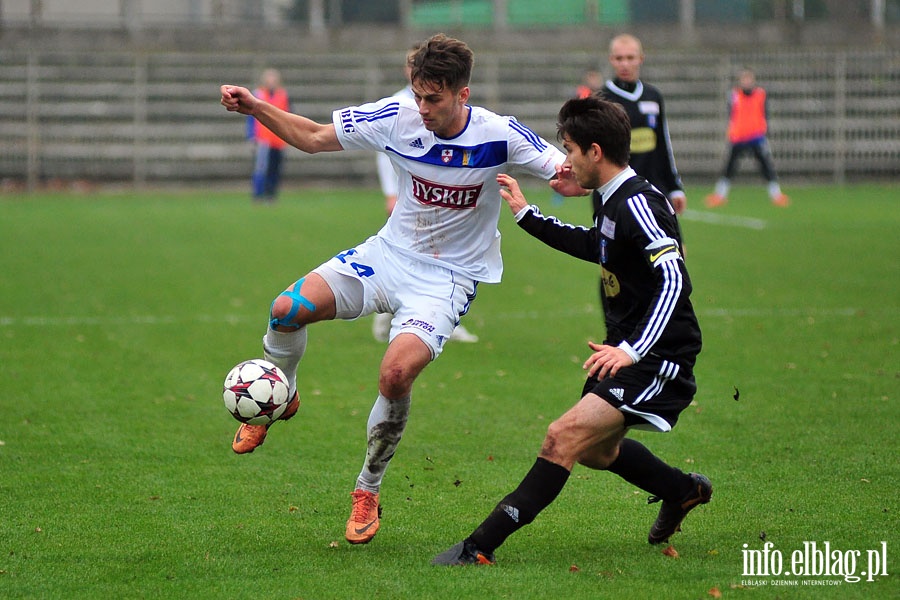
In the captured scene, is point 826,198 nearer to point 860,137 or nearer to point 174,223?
point 860,137

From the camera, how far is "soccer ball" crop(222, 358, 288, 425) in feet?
17.0

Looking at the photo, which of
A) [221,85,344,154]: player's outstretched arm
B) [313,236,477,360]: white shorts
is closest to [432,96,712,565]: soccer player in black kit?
[313,236,477,360]: white shorts

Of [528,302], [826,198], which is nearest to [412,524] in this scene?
[528,302]

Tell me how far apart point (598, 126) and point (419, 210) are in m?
1.17

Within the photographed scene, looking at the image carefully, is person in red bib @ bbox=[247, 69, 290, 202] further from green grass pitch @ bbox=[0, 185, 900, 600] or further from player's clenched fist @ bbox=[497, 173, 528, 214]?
player's clenched fist @ bbox=[497, 173, 528, 214]

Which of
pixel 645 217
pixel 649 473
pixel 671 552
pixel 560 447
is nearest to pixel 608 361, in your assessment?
pixel 560 447

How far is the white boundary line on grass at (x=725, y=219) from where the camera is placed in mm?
18234

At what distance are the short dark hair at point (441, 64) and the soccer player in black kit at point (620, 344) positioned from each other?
25.6 inches

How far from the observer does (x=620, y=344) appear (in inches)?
175

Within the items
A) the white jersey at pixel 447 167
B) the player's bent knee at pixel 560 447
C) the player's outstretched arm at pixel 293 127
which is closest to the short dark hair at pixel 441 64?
the white jersey at pixel 447 167

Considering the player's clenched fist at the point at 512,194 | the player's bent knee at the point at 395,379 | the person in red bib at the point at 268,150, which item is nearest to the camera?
the player's bent knee at the point at 395,379

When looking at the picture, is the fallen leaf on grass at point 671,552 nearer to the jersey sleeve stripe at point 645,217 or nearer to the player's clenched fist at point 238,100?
the jersey sleeve stripe at point 645,217

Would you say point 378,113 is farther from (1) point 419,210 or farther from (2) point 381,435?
(2) point 381,435

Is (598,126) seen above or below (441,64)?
below
